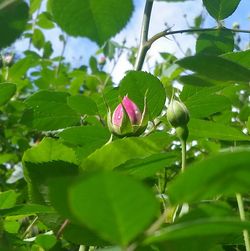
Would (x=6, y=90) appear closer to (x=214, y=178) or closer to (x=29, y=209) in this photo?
(x=29, y=209)

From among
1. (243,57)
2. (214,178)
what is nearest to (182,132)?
(243,57)

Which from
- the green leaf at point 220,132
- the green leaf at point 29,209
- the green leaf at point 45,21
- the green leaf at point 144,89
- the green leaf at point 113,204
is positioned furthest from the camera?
the green leaf at point 45,21

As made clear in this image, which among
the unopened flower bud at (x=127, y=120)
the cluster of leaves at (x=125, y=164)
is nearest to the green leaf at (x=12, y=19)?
the cluster of leaves at (x=125, y=164)

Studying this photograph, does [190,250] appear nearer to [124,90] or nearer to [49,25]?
[124,90]

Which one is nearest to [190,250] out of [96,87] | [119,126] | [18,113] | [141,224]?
[141,224]

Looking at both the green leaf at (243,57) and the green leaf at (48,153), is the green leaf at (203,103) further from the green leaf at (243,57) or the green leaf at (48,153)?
the green leaf at (48,153)

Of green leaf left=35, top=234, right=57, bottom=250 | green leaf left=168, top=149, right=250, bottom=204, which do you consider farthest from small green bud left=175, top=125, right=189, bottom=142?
green leaf left=168, top=149, right=250, bottom=204
